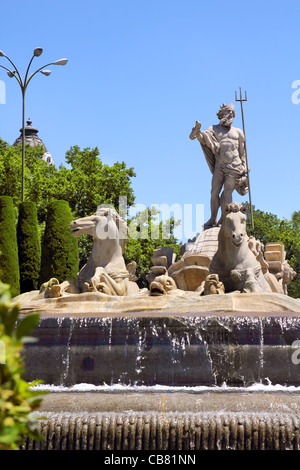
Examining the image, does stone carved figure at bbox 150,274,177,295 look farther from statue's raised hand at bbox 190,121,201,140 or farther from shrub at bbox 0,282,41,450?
shrub at bbox 0,282,41,450

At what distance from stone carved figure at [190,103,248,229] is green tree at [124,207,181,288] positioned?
1826cm

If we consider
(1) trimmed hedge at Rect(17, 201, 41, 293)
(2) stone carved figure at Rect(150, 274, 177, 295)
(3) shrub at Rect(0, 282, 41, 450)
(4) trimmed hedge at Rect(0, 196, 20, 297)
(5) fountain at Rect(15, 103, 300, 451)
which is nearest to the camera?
(3) shrub at Rect(0, 282, 41, 450)

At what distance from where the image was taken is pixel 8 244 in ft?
76.2

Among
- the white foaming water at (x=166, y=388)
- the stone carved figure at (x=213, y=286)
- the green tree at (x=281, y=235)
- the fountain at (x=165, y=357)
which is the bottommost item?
the white foaming water at (x=166, y=388)

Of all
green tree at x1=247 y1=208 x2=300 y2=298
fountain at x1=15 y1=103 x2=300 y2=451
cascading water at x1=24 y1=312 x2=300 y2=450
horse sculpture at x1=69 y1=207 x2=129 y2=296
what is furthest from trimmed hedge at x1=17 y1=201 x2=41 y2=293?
green tree at x1=247 y1=208 x2=300 y2=298

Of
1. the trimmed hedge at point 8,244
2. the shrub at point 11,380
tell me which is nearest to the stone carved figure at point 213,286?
the shrub at point 11,380

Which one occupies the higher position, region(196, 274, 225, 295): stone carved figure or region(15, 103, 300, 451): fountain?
region(196, 274, 225, 295): stone carved figure

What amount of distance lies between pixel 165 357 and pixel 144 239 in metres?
27.3

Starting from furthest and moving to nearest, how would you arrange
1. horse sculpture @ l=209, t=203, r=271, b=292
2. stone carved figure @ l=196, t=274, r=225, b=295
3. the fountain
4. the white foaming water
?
horse sculpture @ l=209, t=203, r=271, b=292 < stone carved figure @ l=196, t=274, r=225, b=295 < the white foaming water < the fountain

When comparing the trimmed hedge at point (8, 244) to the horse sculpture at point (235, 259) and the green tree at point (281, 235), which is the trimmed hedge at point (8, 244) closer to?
the horse sculpture at point (235, 259)

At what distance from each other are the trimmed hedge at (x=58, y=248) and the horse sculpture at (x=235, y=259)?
1174 centimetres

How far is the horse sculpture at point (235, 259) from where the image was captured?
440 inches

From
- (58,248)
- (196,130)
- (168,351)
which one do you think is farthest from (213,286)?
(58,248)

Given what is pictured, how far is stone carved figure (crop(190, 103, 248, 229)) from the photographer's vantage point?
52.0 feet
